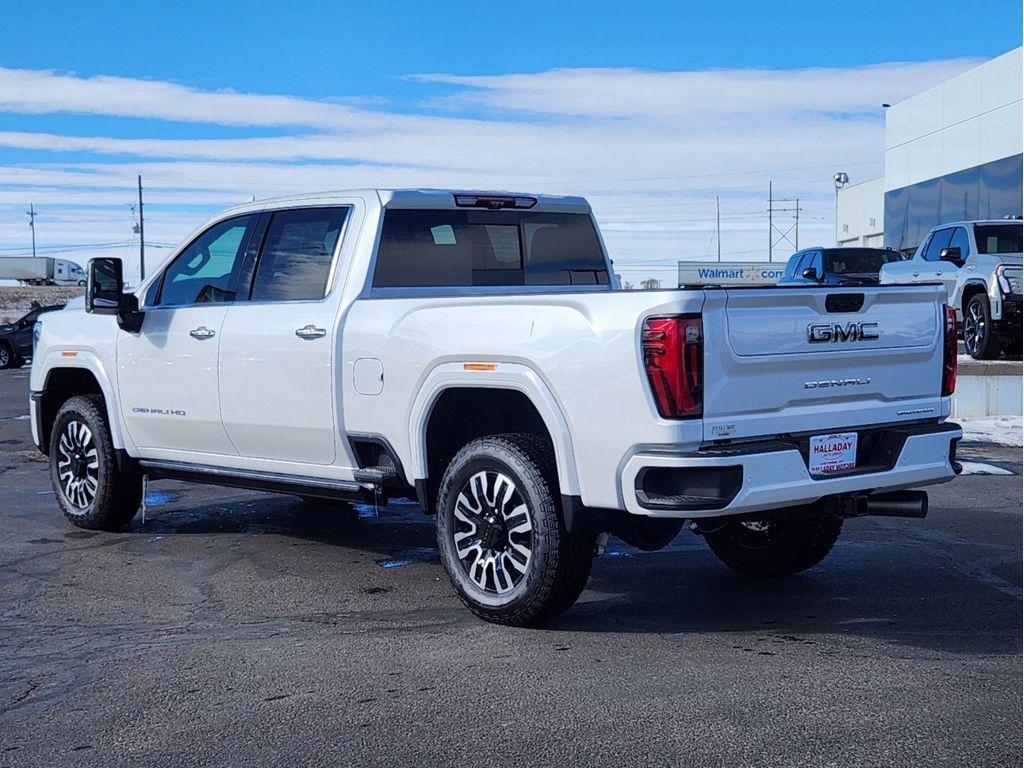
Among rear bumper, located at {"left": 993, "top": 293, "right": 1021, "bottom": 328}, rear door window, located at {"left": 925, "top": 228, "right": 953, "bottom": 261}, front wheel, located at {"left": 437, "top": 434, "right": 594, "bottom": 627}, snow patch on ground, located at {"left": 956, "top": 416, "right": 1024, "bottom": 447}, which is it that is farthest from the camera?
rear door window, located at {"left": 925, "top": 228, "right": 953, "bottom": 261}

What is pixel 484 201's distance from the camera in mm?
7426

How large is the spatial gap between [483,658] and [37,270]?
9858cm

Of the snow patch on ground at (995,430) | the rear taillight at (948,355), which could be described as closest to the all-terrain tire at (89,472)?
the rear taillight at (948,355)

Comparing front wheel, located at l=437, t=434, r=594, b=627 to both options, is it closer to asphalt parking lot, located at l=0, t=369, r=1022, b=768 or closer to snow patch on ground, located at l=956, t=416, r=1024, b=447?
asphalt parking lot, located at l=0, t=369, r=1022, b=768

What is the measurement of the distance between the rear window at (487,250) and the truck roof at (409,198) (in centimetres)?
5

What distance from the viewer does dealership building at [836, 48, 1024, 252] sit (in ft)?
120

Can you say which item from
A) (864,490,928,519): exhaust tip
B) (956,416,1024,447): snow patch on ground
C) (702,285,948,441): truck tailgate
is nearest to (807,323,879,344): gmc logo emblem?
Answer: (702,285,948,441): truck tailgate

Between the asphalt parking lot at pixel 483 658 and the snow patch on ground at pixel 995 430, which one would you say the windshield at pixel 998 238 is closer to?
the snow patch on ground at pixel 995 430

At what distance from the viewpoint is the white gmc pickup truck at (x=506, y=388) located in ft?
17.3

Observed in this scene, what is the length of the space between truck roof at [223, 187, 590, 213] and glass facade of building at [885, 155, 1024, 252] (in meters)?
28.2

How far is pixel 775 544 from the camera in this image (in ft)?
22.7

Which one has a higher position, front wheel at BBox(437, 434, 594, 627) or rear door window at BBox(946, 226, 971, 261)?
rear door window at BBox(946, 226, 971, 261)

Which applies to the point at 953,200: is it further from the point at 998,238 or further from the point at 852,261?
the point at 998,238

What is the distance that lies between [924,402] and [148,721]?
12.2 ft
